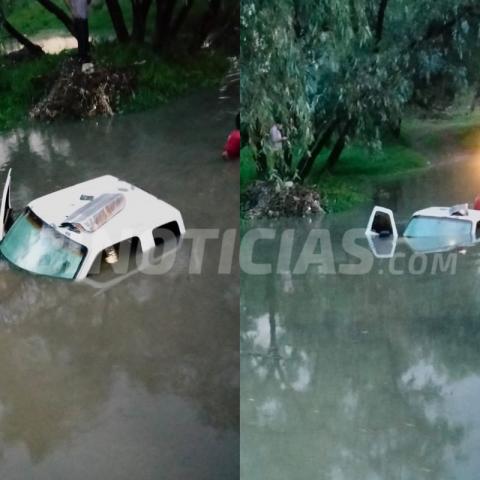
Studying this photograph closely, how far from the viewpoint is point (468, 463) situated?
1.68 meters

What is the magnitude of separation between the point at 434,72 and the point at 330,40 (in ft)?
0.99

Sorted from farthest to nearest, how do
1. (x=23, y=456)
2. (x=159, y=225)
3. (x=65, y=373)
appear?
(x=159, y=225) < (x=65, y=373) < (x=23, y=456)

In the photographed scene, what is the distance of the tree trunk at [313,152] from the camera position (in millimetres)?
1990

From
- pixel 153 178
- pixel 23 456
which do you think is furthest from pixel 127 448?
pixel 153 178

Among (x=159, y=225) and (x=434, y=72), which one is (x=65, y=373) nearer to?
(x=159, y=225)

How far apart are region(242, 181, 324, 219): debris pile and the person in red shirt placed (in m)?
0.10

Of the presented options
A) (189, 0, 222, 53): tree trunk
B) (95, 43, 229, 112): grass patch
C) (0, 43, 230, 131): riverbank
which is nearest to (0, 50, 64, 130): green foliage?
(0, 43, 230, 131): riverbank

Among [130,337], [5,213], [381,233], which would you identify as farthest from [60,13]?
[381,233]

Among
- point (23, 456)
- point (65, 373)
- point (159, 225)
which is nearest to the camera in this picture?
point (23, 456)

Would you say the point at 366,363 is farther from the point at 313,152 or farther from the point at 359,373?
the point at 313,152

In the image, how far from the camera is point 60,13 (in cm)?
198

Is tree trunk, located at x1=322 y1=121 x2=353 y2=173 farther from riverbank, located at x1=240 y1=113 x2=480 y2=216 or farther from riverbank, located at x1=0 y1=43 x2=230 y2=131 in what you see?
riverbank, located at x1=0 y1=43 x2=230 y2=131

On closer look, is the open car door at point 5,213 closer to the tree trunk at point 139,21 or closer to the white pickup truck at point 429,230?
the tree trunk at point 139,21

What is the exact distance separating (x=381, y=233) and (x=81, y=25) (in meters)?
1.02
